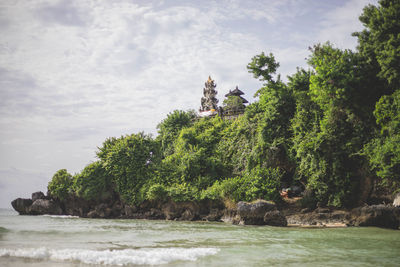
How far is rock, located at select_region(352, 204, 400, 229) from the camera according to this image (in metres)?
12.4

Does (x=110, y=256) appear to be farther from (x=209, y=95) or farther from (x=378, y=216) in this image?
(x=209, y=95)

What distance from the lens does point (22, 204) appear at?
1345 inches

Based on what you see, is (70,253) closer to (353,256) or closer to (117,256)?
(117,256)

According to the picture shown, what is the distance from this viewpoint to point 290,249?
7.20 meters

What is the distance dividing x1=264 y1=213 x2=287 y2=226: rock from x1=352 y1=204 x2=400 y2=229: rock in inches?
124

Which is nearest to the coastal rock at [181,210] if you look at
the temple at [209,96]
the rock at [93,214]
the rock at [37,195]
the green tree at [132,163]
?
the green tree at [132,163]

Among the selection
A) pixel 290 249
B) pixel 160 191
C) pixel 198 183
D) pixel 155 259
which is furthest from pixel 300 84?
pixel 155 259

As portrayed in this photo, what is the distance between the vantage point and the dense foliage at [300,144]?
47.2ft

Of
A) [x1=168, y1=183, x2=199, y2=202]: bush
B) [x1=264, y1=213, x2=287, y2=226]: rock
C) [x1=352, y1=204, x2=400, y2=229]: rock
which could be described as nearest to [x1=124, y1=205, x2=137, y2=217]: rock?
[x1=168, y1=183, x2=199, y2=202]: bush

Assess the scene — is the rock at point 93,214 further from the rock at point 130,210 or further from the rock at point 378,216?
the rock at point 378,216

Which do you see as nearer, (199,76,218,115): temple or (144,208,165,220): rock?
(144,208,165,220): rock

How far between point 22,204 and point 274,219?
3066cm

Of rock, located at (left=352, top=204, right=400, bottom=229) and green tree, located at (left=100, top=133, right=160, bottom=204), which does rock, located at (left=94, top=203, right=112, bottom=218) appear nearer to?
green tree, located at (left=100, top=133, right=160, bottom=204)

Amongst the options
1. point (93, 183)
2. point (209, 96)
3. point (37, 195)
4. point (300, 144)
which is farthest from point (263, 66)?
point (209, 96)
